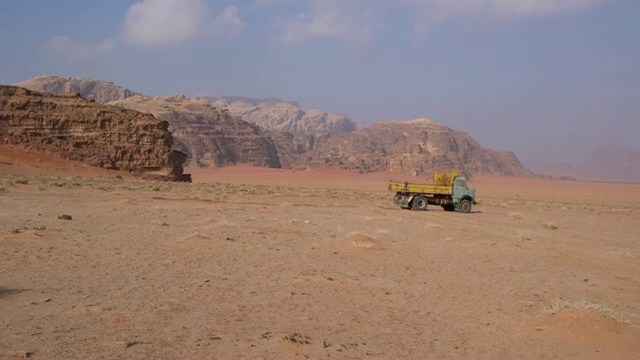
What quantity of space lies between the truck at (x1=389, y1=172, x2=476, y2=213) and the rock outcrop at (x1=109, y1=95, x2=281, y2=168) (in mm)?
88845

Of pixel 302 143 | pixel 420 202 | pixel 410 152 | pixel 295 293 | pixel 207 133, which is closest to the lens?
pixel 295 293

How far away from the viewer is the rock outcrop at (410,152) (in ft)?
366

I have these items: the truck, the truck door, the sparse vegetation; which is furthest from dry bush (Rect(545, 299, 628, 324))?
the truck door

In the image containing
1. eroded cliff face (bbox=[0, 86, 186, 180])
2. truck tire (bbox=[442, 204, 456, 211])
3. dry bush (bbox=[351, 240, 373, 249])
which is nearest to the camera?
dry bush (bbox=[351, 240, 373, 249])

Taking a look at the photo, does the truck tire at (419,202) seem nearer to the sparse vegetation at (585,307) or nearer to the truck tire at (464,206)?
the truck tire at (464,206)

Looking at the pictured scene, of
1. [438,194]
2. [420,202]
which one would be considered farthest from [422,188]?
[438,194]

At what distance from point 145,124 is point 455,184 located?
120ft

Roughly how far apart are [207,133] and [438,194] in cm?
10425

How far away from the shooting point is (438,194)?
1174 inches

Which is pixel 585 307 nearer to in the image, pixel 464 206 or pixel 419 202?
pixel 419 202

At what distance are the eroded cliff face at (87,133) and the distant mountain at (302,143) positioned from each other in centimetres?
5676

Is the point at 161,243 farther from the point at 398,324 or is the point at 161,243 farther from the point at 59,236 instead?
the point at 398,324

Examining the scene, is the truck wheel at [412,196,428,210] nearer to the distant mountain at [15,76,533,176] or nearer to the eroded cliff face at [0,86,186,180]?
the eroded cliff face at [0,86,186,180]

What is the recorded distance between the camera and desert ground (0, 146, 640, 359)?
21.3 feet
